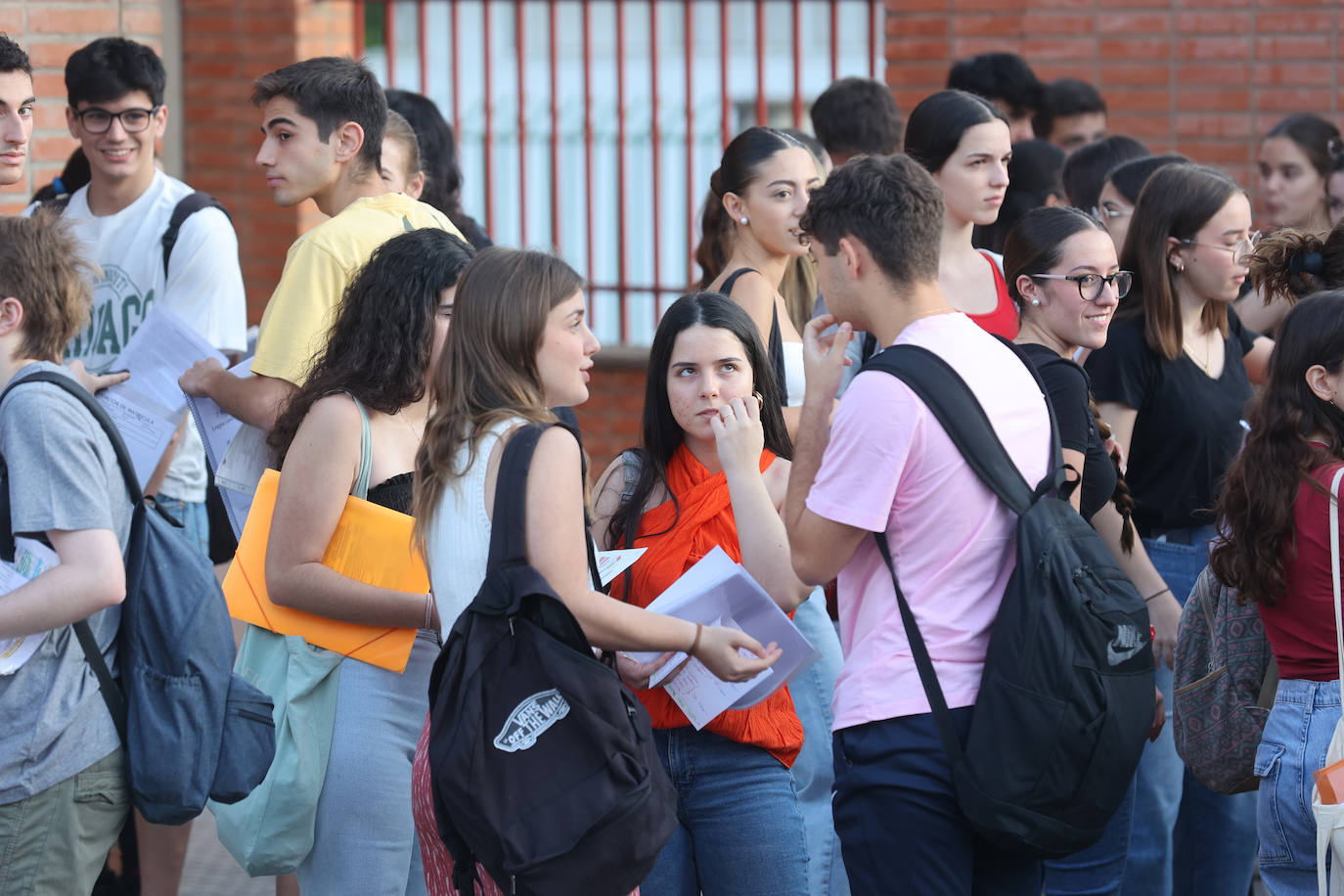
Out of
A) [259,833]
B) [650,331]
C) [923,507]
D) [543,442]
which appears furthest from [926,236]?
[650,331]

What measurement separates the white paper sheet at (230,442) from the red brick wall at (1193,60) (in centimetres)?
421

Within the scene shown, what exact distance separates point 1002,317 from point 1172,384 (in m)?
0.47

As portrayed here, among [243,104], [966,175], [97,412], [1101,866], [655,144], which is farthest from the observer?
[655,144]

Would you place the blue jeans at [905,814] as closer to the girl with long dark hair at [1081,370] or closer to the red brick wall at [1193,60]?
the girl with long dark hair at [1081,370]

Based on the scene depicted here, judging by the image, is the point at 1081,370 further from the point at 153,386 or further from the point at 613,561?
the point at 153,386

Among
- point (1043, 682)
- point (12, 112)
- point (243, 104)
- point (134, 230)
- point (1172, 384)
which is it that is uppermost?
point (243, 104)

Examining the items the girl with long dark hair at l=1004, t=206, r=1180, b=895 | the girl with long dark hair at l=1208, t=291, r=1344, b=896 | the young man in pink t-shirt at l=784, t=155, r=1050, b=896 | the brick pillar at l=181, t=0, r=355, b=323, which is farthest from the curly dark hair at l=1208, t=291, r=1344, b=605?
the brick pillar at l=181, t=0, r=355, b=323

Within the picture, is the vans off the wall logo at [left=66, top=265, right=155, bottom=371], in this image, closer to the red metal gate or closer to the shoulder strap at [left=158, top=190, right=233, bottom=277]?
the shoulder strap at [left=158, top=190, right=233, bottom=277]

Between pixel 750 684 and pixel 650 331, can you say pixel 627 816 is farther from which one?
pixel 650 331

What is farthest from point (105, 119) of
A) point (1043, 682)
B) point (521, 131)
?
point (521, 131)

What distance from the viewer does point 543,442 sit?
245 cm

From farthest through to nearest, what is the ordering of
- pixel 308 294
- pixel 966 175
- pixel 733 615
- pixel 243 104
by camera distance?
pixel 243 104 → pixel 966 175 → pixel 308 294 → pixel 733 615

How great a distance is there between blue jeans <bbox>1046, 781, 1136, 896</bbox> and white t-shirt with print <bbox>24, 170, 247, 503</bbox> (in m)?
2.60

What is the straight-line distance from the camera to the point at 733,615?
274cm
